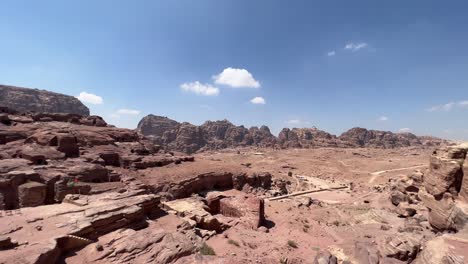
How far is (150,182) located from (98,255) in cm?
1928

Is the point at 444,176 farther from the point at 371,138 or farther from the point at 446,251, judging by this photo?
the point at 371,138

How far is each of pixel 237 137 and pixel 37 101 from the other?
89060mm

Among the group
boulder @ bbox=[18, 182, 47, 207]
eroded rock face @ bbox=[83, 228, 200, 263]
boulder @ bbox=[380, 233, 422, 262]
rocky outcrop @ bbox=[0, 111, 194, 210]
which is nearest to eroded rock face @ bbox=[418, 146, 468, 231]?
boulder @ bbox=[380, 233, 422, 262]

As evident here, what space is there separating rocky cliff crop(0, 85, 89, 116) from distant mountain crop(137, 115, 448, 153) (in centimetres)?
3544

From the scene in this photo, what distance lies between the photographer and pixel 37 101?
9625cm

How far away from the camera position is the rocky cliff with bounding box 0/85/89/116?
297 feet

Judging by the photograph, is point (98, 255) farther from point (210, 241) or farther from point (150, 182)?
point (150, 182)

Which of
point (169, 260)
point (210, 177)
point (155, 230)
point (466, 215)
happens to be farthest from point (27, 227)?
point (210, 177)

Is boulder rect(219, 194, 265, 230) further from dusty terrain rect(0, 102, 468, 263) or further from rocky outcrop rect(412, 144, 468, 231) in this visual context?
rocky outcrop rect(412, 144, 468, 231)

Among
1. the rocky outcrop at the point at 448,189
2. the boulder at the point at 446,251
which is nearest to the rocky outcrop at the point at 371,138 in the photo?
the rocky outcrop at the point at 448,189

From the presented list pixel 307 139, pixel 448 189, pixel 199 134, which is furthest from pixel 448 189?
pixel 307 139

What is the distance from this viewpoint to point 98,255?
10.5 meters

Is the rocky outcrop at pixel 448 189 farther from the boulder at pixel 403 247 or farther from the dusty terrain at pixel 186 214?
the boulder at pixel 403 247

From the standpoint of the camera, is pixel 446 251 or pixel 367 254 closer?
pixel 446 251
